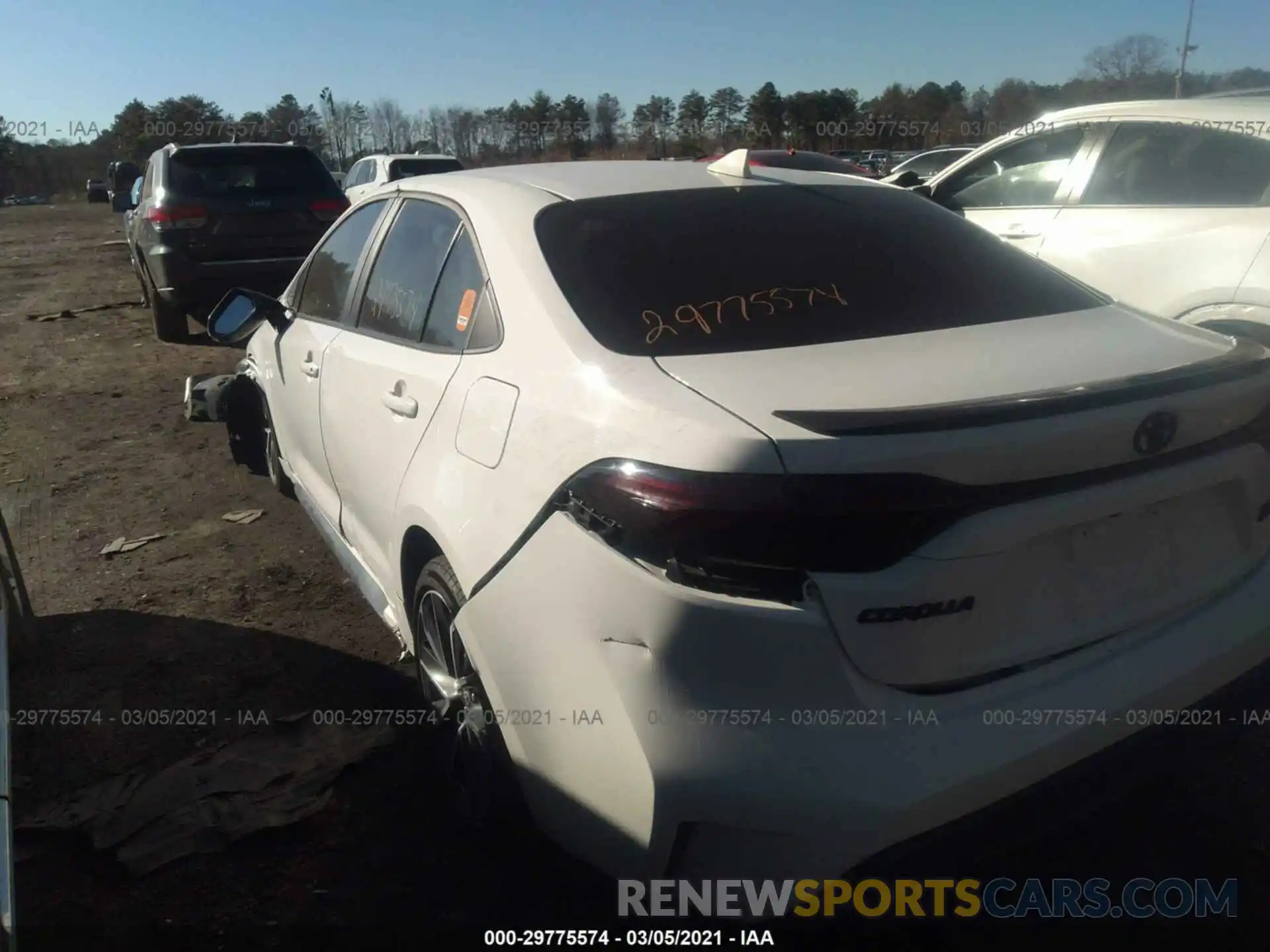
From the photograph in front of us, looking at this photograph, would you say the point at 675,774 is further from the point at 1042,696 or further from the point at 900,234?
the point at 900,234

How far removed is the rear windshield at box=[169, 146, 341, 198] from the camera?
9344mm

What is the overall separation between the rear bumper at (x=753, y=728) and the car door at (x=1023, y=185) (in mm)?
3711

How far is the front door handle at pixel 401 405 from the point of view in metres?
2.69

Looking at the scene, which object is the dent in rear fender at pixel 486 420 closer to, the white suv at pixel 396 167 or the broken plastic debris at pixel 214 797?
the broken plastic debris at pixel 214 797

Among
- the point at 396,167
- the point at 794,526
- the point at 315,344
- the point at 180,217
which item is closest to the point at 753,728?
the point at 794,526

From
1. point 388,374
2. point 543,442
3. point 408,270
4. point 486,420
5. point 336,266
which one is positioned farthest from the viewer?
point 336,266

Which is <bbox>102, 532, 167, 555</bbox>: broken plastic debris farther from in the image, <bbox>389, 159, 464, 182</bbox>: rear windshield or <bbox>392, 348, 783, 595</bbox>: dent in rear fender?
<bbox>389, 159, 464, 182</bbox>: rear windshield

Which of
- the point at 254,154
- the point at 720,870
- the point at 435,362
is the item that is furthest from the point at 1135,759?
the point at 254,154

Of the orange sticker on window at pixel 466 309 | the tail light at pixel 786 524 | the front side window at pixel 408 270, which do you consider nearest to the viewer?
the tail light at pixel 786 524

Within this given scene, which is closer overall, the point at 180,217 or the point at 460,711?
the point at 460,711

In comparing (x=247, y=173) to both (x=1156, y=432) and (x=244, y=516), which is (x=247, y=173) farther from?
(x=1156, y=432)

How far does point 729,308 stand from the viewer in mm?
2383

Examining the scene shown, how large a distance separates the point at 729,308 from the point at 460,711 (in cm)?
119

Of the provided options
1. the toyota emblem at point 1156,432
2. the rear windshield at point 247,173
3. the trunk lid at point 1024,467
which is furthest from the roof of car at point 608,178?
the rear windshield at point 247,173
